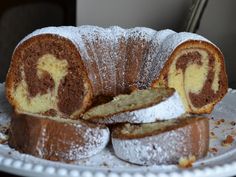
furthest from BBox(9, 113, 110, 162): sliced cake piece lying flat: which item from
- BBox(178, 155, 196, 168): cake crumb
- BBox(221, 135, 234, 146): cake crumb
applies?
BBox(221, 135, 234, 146): cake crumb

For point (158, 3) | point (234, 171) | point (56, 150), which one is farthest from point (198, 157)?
point (158, 3)

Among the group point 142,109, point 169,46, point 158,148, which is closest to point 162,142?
point 158,148

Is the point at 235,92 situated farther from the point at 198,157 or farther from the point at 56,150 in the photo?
the point at 56,150

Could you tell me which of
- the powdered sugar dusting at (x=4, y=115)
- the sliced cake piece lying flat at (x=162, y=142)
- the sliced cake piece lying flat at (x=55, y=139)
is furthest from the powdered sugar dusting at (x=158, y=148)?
the powdered sugar dusting at (x=4, y=115)

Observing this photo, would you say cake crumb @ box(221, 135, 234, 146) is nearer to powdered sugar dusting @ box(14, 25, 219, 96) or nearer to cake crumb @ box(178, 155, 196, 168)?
cake crumb @ box(178, 155, 196, 168)

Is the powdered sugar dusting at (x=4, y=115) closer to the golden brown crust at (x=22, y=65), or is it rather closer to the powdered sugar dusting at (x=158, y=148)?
the golden brown crust at (x=22, y=65)

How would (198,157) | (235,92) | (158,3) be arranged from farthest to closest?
(158,3), (235,92), (198,157)

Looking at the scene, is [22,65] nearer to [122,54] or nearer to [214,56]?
[122,54]

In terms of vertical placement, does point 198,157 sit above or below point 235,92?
above
